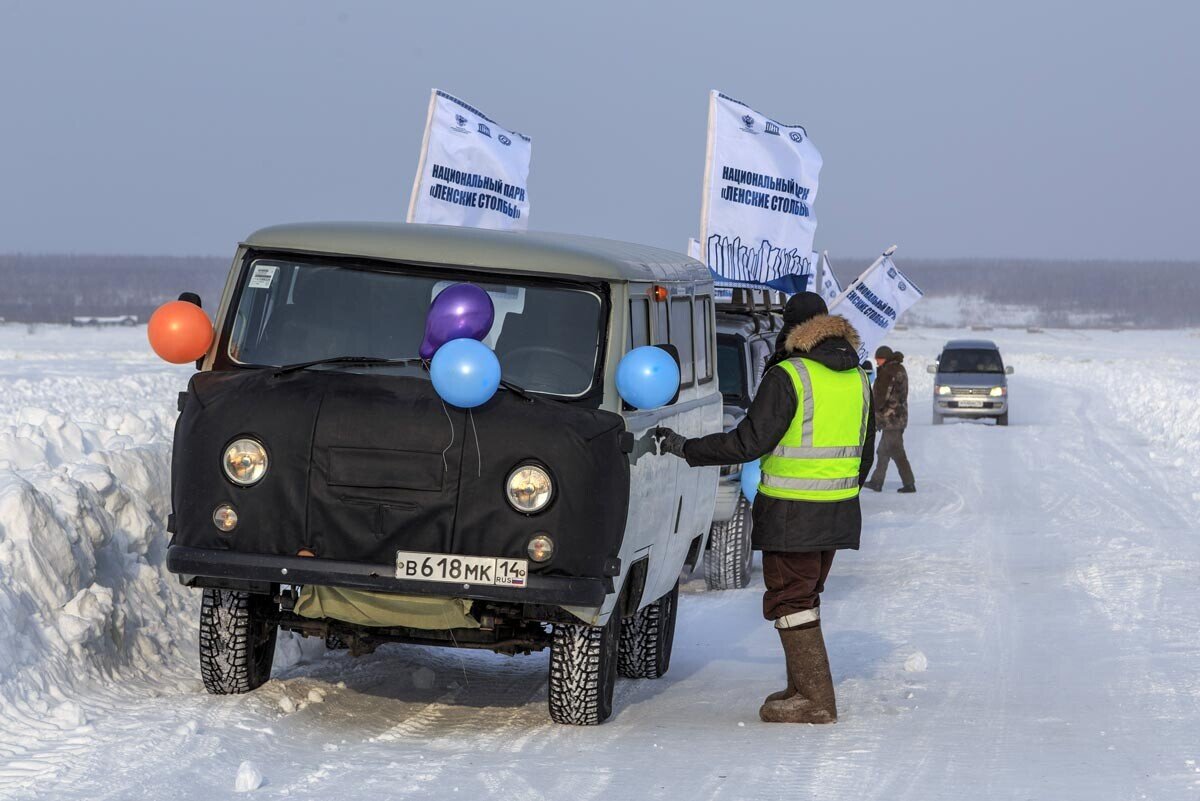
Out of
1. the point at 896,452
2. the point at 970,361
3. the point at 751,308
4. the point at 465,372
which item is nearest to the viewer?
the point at 465,372

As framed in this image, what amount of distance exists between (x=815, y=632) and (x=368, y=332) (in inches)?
95.3

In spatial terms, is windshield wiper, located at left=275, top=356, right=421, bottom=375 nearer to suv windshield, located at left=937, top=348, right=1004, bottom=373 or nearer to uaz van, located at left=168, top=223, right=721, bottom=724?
uaz van, located at left=168, top=223, right=721, bottom=724

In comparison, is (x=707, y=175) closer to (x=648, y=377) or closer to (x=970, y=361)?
(x=648, y=377)

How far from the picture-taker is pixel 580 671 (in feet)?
24.3

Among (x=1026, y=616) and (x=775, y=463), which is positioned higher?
(x=775, y=463)

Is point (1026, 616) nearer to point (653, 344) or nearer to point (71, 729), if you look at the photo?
point (653, 344)

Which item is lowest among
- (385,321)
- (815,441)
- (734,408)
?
(734,408)

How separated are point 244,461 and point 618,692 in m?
2.64

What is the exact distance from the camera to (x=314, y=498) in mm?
6941

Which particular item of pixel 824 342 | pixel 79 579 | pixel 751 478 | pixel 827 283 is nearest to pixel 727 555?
pixel 751 478

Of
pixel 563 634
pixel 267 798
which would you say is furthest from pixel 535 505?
pixel 267 798

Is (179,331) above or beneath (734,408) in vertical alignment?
above

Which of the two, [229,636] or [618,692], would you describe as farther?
[618,692]

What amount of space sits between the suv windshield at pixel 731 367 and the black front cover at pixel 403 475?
683 centimetres
